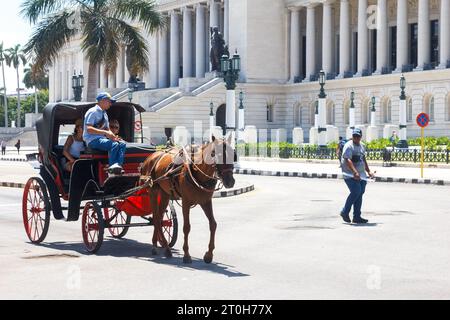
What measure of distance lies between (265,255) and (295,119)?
223 feet

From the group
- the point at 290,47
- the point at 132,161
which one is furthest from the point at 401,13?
the point at 132,161

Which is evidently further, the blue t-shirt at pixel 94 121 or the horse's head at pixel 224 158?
the blue t-shirt at pixel 94 121

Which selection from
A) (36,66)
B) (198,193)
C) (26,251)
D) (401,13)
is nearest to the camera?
(198,193)

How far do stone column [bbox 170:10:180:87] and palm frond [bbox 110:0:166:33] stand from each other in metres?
55.3

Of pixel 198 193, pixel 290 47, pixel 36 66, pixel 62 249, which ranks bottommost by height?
pixel 62 249

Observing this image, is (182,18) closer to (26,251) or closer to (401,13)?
(401,13)

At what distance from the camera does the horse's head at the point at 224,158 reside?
445 inches

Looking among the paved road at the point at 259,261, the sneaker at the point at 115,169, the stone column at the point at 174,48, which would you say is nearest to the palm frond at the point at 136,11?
the paved road at the point at 259,261

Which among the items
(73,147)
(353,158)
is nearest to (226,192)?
(353,158)

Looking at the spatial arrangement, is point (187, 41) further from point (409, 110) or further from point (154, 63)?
point (409, 110)

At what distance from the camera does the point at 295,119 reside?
80.1 m

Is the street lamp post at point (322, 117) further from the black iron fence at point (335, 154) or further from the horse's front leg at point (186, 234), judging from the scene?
the horse's front leg at point (186, 234)

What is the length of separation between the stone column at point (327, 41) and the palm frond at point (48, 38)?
45046 millimetres

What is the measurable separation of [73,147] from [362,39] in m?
60.4
